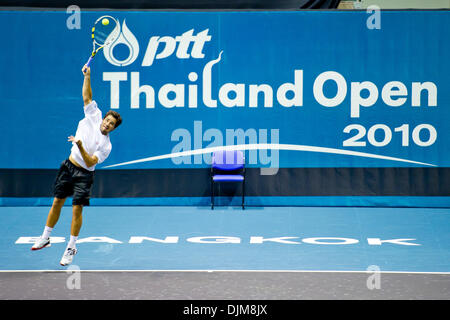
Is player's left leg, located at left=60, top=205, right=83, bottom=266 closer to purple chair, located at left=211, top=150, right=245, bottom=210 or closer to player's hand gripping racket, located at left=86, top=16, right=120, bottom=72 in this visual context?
purple chair, located at left=211, top=150, right=245, bottom=210

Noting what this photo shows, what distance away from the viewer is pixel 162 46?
10.6 metres

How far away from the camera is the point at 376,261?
739 centimetres

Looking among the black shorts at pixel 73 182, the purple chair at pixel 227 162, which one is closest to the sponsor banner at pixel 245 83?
the purple chair at pixel 227 162

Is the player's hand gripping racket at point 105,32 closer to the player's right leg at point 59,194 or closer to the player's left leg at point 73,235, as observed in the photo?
the player's right leg at point 59,194

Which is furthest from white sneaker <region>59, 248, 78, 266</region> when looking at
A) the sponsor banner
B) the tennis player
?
the sponsor banner

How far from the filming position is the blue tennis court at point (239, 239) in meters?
7.29

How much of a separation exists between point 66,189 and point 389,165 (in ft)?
17.7

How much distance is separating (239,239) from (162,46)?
3546 millimetres

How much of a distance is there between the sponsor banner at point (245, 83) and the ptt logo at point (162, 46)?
15mm

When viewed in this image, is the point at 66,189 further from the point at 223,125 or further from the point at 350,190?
the point at 350,190

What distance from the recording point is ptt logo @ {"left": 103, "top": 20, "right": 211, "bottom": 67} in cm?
1062

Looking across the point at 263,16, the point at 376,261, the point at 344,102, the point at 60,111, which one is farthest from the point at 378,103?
the point at 60,111

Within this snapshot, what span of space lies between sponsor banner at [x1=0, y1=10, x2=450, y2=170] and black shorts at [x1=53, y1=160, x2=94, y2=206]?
11.7ft

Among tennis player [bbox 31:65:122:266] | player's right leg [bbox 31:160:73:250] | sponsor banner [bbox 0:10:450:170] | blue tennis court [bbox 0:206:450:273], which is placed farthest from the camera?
sponsor banner [bbox 0:10:450:170]
